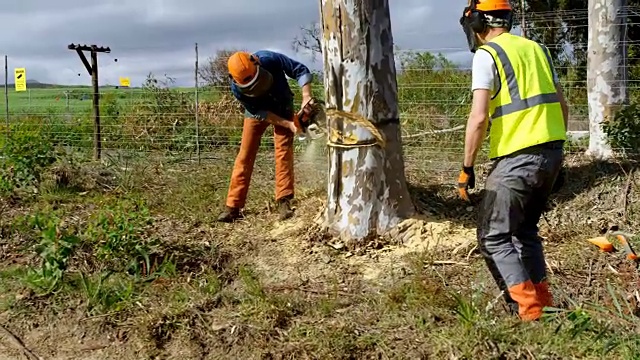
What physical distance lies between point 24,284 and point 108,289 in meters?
0.72

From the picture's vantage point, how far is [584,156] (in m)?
7.13

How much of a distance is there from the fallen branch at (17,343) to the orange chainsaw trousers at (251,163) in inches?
98.1

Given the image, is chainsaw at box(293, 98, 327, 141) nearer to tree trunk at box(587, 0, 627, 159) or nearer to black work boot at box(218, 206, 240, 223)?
black work boot at box(218, 206, 240, 223)

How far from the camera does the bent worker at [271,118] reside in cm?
633

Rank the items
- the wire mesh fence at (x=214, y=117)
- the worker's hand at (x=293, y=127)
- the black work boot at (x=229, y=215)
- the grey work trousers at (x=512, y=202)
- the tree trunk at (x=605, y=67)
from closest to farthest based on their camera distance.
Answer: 1. the grey work trousers at (x=512, y=202)
2. the worker's hand at (x=293, y=127)
3. the black work boot at (x=229, y=215)
4. the tree trunk at (x=605, y=67)
5. the wire mesh fence at (x=214, y=117)

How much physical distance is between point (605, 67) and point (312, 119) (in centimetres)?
325

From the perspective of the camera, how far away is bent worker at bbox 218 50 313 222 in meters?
6.33

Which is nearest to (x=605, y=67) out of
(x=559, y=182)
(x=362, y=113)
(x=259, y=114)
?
(x=559, y=182)

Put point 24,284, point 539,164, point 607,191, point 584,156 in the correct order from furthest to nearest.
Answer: point 584,156 < point 607,191 < point 24,284 < point 539,164

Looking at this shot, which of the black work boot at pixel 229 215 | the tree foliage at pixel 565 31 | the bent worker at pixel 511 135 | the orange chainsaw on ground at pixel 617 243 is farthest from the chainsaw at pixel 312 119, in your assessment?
the tree foliage at pixel 565 31

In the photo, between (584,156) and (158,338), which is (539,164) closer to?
(158,338)

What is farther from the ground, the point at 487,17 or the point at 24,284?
the point at 487,17

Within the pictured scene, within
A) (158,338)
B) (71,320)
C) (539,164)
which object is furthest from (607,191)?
(71,320)

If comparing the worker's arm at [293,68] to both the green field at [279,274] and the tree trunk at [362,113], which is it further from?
the green field at [279,274]
